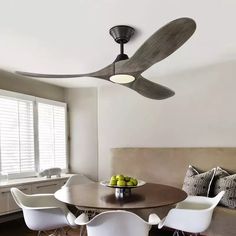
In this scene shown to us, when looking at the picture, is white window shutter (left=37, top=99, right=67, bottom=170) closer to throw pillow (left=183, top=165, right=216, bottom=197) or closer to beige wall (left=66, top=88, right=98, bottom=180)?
beige wall (left=66, top=88, right=98, bottom=180)

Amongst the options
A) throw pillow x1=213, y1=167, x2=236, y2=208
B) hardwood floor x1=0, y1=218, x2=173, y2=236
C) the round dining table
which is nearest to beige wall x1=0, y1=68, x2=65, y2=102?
hardwood floor x1=0, y1=218, x2=173, y2=236

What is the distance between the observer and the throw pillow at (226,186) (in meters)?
2.89

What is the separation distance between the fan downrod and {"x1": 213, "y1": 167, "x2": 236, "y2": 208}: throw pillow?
1.88 metres

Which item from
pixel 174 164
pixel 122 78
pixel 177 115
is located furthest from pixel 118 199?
pixel 177 115

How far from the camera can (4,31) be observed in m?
2.51

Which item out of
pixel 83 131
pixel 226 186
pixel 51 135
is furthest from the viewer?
pixel 83 131

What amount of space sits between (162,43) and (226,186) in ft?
6.55

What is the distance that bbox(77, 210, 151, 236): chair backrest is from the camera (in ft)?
6.04

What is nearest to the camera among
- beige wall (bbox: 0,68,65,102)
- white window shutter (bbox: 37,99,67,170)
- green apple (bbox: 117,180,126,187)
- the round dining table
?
the round dining table

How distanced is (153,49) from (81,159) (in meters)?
3.37

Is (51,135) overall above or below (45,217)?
above

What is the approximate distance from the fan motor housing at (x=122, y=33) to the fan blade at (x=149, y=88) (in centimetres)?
43

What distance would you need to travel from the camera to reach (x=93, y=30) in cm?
251

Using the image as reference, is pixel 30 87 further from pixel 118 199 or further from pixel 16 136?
pixel 118 199
